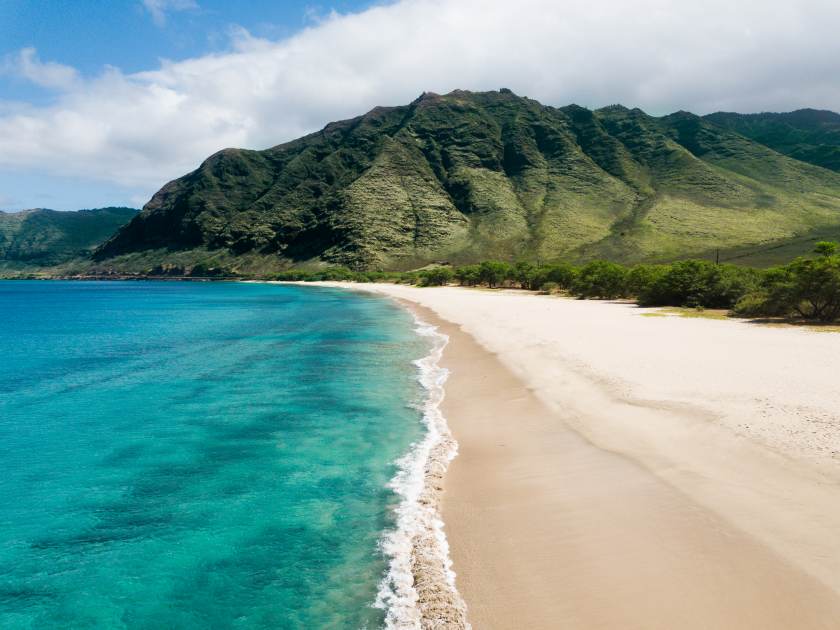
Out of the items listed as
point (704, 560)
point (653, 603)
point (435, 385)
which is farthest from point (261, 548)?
point (435, 385)

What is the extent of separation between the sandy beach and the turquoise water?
7.71 ft

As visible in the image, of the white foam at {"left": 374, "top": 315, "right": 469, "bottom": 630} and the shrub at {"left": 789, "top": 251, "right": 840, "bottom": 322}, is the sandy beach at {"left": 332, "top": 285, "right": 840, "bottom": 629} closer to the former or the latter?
the white foam at {"left": 374, "top": 315, "right": 469, "bottom": 630}

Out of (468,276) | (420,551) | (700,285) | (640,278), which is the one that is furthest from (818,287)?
(468,276)

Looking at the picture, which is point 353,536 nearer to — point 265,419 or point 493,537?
point 493,537

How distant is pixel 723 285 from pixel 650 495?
171 ft

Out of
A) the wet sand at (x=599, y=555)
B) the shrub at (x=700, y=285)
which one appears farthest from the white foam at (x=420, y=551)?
the shrub at (x=700, y=285)

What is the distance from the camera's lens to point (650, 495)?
11656 mm

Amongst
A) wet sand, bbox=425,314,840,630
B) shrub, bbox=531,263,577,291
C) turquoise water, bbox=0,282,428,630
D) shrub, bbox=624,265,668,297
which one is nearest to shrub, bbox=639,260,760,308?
shrub, bbox=624,265,668,297

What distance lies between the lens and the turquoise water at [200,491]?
30.1 ft

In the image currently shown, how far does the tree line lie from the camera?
41050 millimetres

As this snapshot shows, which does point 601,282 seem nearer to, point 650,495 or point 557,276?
point 557,276

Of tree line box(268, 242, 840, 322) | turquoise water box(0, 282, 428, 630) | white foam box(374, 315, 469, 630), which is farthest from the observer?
tree line box(268, 242, 840, 322)

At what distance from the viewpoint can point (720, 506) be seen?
10742 millimetres

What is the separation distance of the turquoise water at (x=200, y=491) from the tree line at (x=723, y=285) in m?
34.5
